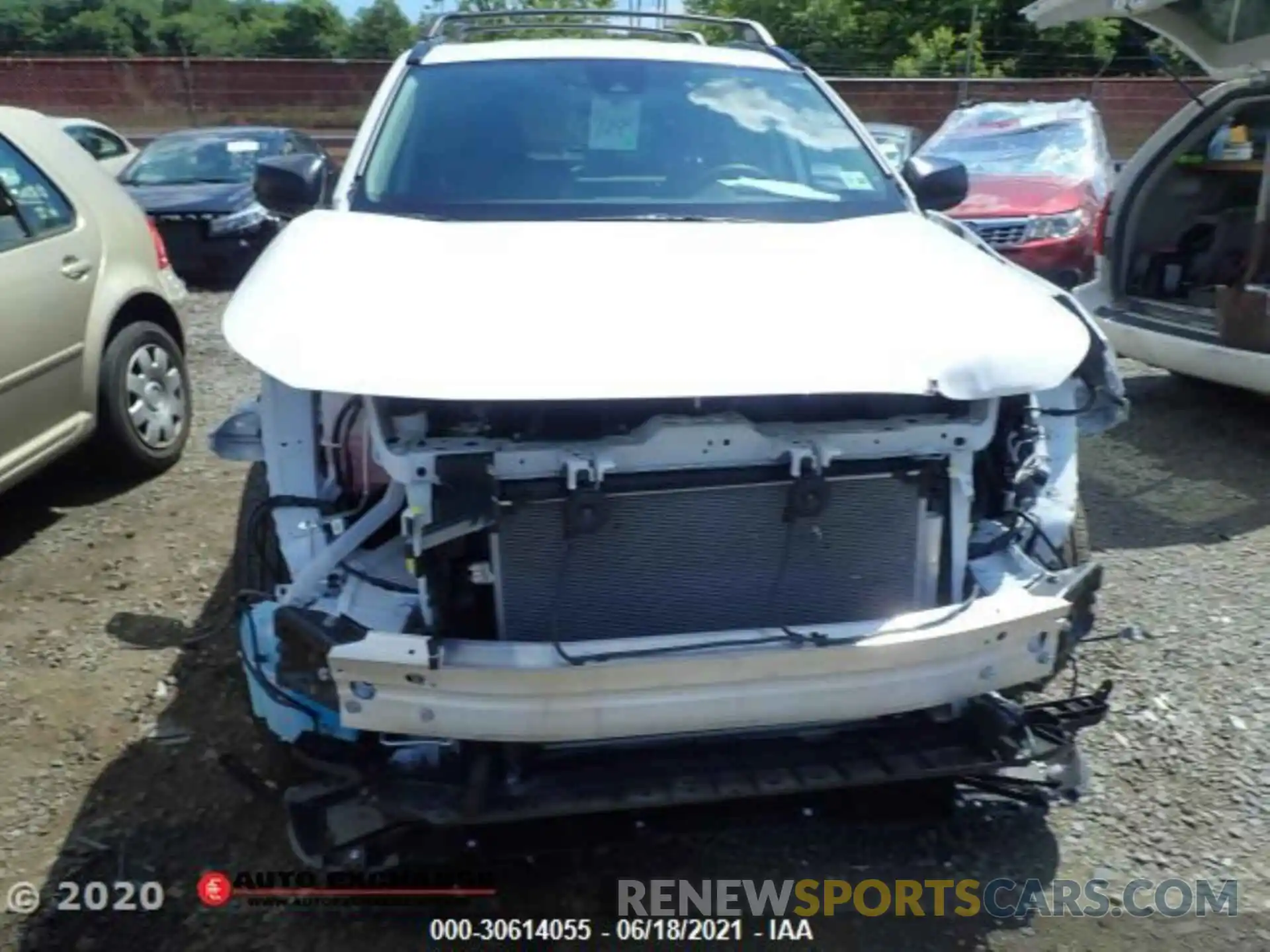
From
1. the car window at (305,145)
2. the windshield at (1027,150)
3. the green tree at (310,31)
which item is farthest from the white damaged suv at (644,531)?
the green tree at (310,31)

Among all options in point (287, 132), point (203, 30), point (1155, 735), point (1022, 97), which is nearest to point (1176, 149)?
point (1155, 735)

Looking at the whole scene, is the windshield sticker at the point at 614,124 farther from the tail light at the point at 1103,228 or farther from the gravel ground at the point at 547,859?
the tail light at the point at 1103,228

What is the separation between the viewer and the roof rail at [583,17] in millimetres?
4156

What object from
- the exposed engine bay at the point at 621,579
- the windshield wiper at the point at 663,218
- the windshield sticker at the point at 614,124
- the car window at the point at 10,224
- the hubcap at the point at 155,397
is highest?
the windshield sticker at the point at 614,124

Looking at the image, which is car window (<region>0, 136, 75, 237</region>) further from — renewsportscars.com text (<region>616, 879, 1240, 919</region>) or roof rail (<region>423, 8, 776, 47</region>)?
renewsportscars.com text (<region>616, 879, 1240, 919</region>)

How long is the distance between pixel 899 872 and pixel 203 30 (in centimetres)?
5542

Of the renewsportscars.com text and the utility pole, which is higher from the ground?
the utility pole

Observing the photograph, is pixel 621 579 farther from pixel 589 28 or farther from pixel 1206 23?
pixel 1206 23

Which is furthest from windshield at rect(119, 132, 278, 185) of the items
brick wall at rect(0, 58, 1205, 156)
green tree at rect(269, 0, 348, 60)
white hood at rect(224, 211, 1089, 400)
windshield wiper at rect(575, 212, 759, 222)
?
green tree at rect(269, 0, 348, 60)

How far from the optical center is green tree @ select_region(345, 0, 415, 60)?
130ft

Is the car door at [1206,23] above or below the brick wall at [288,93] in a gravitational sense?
above

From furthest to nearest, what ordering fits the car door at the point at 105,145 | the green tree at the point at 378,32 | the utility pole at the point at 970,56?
1. the green tree at the point at 378,32
2. the utility pole at the point at 970,56
3. the car door at the point at 105,145

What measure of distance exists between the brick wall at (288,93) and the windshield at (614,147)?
16.0 m

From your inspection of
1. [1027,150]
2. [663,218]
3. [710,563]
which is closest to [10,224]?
[663,218]
